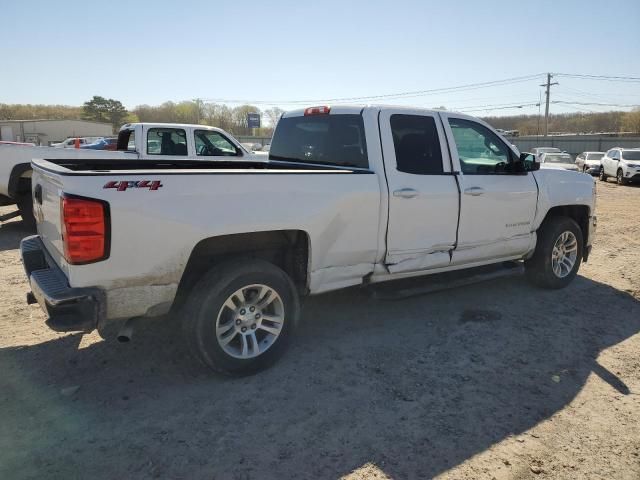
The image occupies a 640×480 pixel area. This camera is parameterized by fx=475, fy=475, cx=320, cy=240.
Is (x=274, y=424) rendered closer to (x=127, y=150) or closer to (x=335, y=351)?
(x=335, y=351)

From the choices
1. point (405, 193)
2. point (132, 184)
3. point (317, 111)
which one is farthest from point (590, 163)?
point (132, 184)

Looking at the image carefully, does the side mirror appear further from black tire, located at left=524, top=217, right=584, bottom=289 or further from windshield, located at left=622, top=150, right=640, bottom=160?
windshield, located at left=622, top=150, right=640, bottom=160

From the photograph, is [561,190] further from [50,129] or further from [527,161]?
[50,129]

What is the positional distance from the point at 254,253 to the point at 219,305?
1.81 ft

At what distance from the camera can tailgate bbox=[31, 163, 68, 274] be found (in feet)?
9.63

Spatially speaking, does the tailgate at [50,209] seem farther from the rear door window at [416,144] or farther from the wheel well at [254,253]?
the rear door window at [416,144]

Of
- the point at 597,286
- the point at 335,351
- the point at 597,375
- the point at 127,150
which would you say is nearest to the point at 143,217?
the point at 335,351

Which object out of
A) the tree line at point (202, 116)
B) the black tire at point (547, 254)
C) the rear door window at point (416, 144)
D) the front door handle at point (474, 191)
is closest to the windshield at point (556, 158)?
the black tire at point (547, 254)

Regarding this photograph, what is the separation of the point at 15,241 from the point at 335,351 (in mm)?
6573

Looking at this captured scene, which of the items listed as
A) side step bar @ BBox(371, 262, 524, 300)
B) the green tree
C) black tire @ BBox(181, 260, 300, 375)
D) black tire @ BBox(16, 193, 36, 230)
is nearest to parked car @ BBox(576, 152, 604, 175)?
side step bar @ BBox(371, 262, 524, 300)

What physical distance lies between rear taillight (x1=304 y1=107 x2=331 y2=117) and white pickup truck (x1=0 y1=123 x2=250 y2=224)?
3.52 m

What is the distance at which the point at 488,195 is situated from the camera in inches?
184

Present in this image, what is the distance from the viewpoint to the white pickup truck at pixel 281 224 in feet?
9.34

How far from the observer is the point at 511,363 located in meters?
3.79
